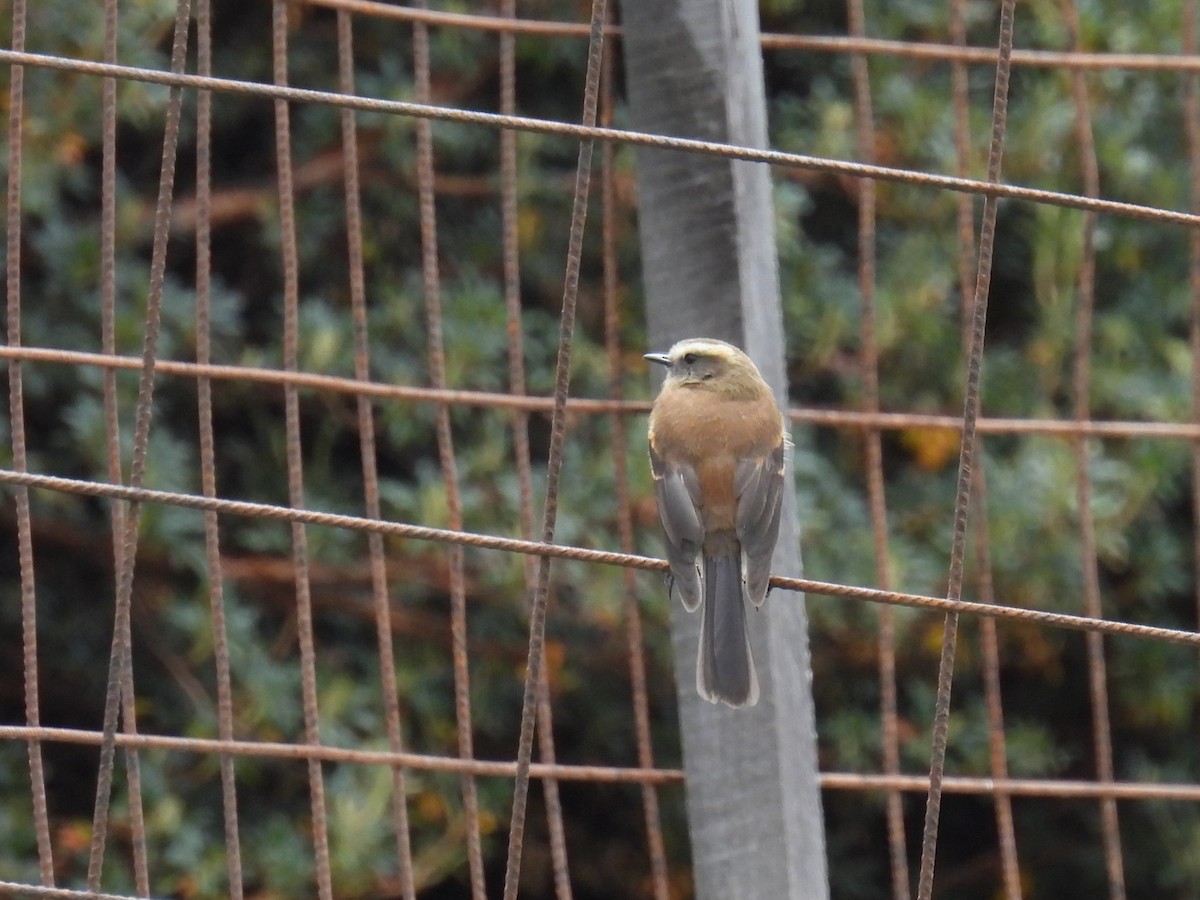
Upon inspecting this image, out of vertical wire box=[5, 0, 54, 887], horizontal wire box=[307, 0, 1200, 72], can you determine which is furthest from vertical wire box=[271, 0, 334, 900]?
vertical wire box=[5, 0, 54, 887]

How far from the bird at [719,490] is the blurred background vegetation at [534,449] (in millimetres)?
649

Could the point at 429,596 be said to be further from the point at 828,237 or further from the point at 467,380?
the point at 828,237

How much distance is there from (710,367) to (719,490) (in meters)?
0.21

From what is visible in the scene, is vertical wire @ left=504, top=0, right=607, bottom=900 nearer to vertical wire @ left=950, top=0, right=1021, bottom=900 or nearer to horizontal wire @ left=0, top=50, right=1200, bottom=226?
horizontal wire @ left=0, top=50, right=1200, bottom=226

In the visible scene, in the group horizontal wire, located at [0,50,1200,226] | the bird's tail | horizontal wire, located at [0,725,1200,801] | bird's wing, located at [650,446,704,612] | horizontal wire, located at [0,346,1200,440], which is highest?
horizontal wire, located at [0,50,1200,226]

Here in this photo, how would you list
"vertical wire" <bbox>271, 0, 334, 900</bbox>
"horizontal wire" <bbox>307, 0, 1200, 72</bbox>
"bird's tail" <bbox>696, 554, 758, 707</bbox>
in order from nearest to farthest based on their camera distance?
1. "bird's tail" <bbox>696, 554, 758, 707</bbox>
2. "vertical wire" <bbox>271, 0, 334, 900</bbox>
3. "horizontal wire" <bbox>307, 0, 1200, 72</bbox>

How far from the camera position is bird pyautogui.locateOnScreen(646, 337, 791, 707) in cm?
313

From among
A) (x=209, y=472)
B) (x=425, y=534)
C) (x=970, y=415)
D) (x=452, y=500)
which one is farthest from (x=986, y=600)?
(x=425, y=534)

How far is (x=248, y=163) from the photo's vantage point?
4762 millimetres

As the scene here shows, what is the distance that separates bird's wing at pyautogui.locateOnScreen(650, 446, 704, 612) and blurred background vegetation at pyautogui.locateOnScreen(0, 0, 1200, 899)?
2.16 feet

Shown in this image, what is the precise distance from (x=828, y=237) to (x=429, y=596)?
136 cm

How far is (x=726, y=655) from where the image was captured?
3.11 meters

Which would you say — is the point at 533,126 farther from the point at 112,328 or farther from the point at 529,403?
the point at 529,403

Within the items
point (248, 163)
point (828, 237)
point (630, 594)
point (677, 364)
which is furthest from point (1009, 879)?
point (248, 163)
